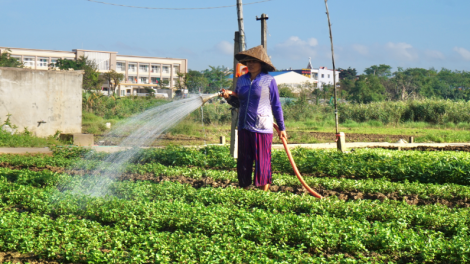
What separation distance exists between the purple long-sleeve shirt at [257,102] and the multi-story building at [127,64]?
75.1m

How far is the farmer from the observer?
19.4 ft

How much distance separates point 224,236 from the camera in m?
4.13

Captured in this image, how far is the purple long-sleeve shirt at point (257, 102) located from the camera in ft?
19.4

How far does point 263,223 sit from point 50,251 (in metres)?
1.97

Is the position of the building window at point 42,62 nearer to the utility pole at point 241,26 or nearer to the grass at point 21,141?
the grass at point 21,141

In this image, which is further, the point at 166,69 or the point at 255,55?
the point at 166,69

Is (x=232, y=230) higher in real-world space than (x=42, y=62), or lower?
lower

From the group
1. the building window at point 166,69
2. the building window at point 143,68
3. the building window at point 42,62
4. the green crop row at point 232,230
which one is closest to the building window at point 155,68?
the building window at point 143,68

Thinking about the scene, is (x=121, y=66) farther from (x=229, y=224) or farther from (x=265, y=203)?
(x=229, y=224)

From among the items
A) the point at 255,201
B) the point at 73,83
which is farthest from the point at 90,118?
the point at 255,201

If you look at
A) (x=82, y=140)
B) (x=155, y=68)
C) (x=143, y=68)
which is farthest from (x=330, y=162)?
A: (x=155, y=68)

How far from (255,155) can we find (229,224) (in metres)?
1.66

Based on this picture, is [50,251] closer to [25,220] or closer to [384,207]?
[25,220]

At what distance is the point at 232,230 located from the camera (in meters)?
4.37
